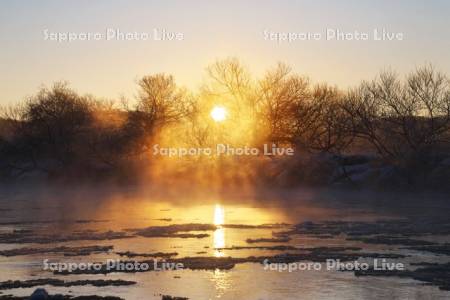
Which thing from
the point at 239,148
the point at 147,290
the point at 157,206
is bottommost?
the point at 147,290

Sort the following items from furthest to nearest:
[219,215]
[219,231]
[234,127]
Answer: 1. [234,127]
2. [219,215]
3. [219,231]

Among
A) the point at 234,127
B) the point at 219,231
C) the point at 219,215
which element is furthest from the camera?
the point at 234,127

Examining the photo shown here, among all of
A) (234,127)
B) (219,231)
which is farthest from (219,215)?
(234,127)

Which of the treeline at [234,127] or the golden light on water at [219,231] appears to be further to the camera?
the treeline at [234,127]

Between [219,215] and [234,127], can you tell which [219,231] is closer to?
[219,215]

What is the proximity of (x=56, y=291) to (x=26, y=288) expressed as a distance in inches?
35.9

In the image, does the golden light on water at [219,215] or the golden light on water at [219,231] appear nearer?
the golden light on water at [219,231]

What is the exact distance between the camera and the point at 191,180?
7475 centimetres

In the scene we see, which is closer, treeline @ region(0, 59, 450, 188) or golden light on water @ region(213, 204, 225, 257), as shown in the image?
golden light on water @ region(213, 204, 225, 257)

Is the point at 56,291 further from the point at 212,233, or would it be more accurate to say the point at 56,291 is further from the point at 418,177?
the point at 418,177

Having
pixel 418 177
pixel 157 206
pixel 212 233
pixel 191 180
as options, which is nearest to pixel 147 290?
pixel 212 233

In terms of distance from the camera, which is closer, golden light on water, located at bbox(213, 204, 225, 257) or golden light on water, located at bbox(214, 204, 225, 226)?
golden light on water, located at bbox(213, 204, 225, 257)

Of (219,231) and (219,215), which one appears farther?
(219,215)

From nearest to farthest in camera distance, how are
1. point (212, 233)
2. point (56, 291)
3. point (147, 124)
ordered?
point (56, 291), point (212, 233), point (147, 124)
